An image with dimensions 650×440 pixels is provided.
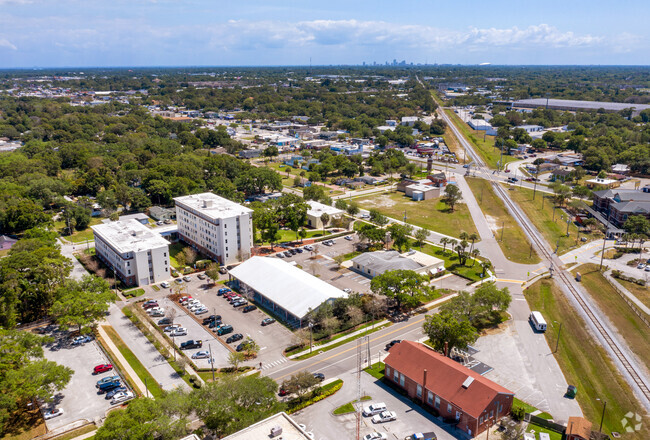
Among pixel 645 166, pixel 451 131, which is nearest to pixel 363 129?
pixel 451 131

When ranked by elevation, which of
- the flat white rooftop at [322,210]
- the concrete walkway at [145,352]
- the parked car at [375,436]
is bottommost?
the concrete walkway at [145,352]

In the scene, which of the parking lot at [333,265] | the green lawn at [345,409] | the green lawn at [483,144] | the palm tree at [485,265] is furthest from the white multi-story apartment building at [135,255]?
the green lawn at [483,144]

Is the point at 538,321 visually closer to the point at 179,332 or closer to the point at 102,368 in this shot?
the point at 179,332

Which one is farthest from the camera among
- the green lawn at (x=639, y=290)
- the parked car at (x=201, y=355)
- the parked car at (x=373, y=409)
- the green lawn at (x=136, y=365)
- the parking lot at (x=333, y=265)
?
the parking lot at (x=333, y=265)

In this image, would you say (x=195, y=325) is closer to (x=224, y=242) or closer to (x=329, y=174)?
(x=224, y=242)

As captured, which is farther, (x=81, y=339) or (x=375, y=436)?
(x=81, y=339)

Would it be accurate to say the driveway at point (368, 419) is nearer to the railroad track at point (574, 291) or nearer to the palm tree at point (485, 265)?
the railroad track at point (574, 291)

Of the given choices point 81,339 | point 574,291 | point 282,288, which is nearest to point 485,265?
point 574,291
